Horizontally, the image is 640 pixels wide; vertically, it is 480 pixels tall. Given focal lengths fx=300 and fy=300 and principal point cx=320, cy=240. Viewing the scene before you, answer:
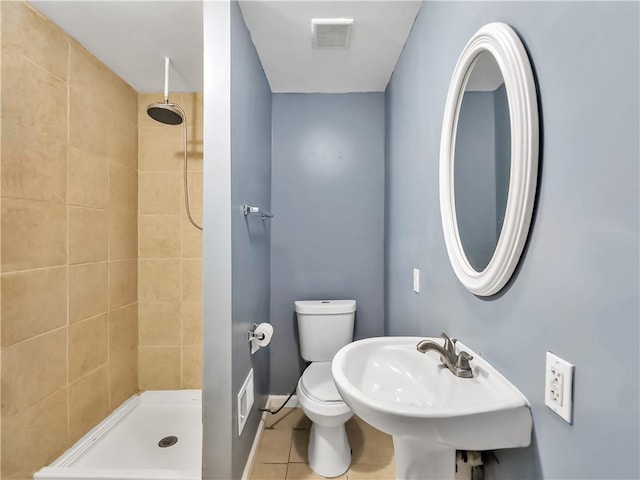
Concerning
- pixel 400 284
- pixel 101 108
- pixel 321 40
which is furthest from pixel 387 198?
pixel 101 108

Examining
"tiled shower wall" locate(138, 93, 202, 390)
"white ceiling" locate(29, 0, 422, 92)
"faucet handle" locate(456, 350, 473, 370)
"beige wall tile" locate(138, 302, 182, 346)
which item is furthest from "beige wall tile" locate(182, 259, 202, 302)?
"faucet handle" locate(456, 350, 473, 370)

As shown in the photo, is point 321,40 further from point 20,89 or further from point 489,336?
point 489,336

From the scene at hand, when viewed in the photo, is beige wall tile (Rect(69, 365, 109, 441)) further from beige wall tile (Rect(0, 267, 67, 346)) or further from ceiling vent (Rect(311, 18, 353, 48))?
ceiling vent (Rect(311, 18, 353, 48))

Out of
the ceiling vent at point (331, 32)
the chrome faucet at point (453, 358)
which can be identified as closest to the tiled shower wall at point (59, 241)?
the ceiling vent at point (331, 32)

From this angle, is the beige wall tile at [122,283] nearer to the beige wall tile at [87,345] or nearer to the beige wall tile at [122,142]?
the beige wall tile at [87,345]

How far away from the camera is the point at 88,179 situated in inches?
66.0

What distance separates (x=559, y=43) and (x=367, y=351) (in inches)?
38.9

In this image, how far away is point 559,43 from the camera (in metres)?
0.60

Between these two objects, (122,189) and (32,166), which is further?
(122,189)

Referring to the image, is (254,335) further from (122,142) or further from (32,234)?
(122,142)

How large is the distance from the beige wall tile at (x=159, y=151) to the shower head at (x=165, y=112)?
345 millimetres

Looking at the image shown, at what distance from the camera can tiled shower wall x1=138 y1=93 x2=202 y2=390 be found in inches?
83.7

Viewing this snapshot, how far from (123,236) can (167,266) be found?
336mm

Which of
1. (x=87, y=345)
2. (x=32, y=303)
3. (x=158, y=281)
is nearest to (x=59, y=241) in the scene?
(x=32, y=303)
